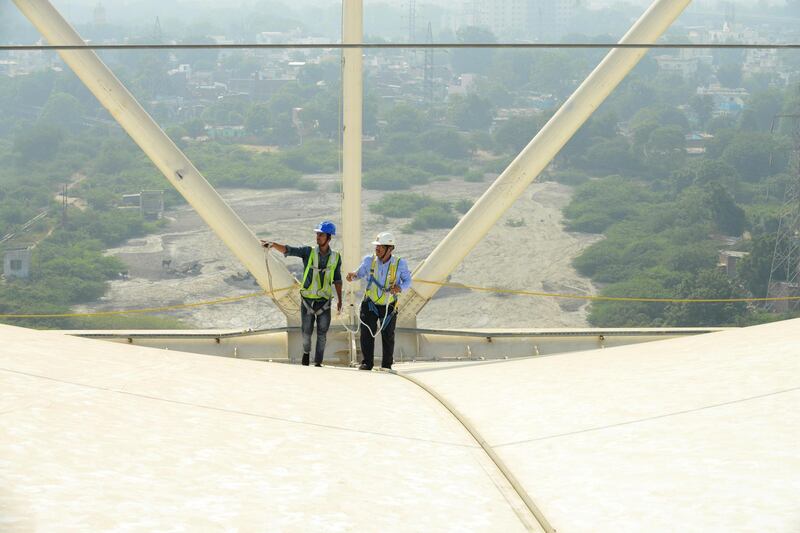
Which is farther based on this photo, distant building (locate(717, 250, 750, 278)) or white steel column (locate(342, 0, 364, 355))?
distant building (locate(717, 250, 750, 278))

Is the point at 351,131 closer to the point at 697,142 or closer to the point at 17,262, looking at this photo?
the point at 17,262

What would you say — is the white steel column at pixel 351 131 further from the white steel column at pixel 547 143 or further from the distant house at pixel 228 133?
the distant house at pixel 228 133

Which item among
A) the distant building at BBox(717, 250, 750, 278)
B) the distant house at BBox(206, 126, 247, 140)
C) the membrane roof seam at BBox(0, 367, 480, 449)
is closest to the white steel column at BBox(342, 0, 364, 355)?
A: the membrane roof seam at BBox(0, 367, 480, 449)

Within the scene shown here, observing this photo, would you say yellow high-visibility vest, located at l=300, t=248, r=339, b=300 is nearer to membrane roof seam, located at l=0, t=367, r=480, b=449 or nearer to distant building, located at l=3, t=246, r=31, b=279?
membrane roof seam, located at l=0, t=367, r=480, b=449

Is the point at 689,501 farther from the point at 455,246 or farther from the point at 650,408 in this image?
the point at 455,246

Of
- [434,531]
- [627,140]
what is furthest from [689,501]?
[627,140]

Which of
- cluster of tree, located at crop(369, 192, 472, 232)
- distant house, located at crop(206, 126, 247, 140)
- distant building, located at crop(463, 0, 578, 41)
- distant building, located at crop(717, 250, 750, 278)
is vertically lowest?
distant building, located at crop(717, 250, 750, 278)
